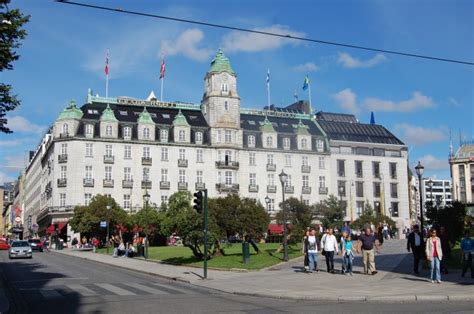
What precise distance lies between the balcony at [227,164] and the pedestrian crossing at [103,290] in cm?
6112

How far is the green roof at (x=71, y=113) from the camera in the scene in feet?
259

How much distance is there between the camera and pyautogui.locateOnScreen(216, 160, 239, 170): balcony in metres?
83.8

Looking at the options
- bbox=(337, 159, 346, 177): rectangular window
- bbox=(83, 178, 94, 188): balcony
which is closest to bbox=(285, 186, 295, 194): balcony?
bbox=(337, 159, 346, 177): rectangular window

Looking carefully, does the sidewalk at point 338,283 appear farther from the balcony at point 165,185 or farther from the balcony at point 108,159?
the balcony at point 165,185

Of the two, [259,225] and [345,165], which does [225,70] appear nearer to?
[345,165]

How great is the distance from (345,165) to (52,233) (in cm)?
4478

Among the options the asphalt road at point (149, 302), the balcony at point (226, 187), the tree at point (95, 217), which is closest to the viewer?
the asphalt road at point (149, 302)

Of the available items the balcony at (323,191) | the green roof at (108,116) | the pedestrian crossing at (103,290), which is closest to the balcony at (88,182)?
the green roof at (108,116)

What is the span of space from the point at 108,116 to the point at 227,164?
1806 centimetres

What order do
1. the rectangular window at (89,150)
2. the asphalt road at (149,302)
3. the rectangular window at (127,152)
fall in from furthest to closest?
1. the rectangular window at (127,152)
2. the rectangular window at (89,150)
3. the asphalt road at (149,302)

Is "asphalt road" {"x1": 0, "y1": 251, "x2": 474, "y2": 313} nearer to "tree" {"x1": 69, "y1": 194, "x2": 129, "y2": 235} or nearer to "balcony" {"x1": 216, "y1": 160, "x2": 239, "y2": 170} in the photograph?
"tree" {"x1": 69, "y1": 194, "x2": 129, "y2": 235}

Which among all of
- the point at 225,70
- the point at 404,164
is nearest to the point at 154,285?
the point at 225,70

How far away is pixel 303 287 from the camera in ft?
64.7

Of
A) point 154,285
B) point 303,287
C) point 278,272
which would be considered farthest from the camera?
point 278,272
